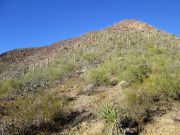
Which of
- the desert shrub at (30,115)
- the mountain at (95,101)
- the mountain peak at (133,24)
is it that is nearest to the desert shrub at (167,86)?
the mountain at (95,101)

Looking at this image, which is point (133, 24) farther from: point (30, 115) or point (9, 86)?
point (30, 115)

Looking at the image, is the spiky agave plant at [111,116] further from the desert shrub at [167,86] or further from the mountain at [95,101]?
the desert shrub at [167,86]

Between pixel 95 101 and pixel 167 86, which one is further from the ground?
pixel 167 86

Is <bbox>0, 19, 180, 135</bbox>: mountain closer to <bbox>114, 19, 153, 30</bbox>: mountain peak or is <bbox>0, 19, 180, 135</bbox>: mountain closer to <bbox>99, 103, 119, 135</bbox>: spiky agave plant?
<bbox>99, 103, 119, 135</bbox>: spiky agave plant

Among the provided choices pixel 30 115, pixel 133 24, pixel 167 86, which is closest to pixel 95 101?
pixel 167 86

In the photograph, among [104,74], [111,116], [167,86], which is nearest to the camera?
[111,116]

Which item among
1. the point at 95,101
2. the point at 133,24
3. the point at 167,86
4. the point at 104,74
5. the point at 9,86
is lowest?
the point at 95,101

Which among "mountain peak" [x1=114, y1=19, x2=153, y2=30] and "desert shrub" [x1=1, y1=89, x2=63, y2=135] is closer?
"desert shrub" [x1=1, y1=89, x2=63, y2=135]

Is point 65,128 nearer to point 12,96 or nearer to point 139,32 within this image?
point 12,96

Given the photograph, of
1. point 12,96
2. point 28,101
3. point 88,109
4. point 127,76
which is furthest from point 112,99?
point 12,96

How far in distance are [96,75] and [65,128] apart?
6.25 m

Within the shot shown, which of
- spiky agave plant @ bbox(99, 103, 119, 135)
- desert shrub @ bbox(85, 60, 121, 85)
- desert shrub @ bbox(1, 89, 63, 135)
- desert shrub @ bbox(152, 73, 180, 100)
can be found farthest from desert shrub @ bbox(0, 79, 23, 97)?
spiky agave plant @ bbox(99, 103, 119, 135)

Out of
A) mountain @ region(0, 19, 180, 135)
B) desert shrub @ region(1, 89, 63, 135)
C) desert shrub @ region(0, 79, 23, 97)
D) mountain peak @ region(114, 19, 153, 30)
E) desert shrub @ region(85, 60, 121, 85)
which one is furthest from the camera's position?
mountain peak @ region(114, 19, 153, 30)

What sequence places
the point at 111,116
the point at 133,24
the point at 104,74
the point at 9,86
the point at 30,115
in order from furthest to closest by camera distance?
the point at 133,24 → the point at 9,86 → the point at 104,74 → the point at 30,115 → the point at 111,116
